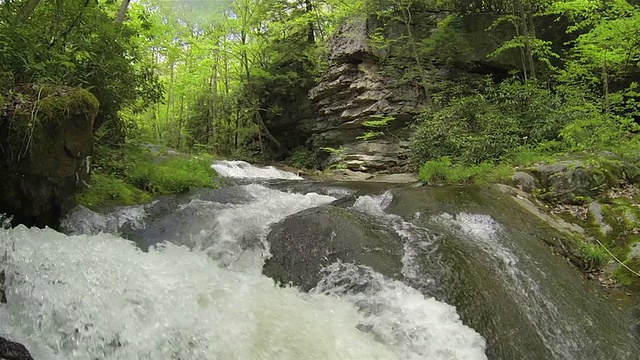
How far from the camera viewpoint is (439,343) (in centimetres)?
399

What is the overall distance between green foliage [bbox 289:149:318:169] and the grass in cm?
879

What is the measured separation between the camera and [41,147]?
5.15m

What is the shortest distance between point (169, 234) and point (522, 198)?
6.13m

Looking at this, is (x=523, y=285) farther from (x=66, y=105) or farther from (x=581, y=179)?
(x=66, y=105)

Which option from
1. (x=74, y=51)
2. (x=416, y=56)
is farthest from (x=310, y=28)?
(x=74, y=51)

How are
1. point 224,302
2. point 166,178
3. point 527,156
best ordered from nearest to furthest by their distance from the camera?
point 224,302 < point 166,178 < point 527,156

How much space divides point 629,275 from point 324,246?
14.0 feet

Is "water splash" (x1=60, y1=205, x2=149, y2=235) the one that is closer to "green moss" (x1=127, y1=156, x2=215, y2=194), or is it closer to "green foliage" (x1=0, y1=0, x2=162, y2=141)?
"green moss" (x1=127, y1=156, x2=215, y2=194)

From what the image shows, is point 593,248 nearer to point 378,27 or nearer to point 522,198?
point 522,198

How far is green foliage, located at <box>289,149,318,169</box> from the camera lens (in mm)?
18156

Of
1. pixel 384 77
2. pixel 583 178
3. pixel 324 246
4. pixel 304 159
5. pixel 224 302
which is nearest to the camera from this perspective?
pixel 224 302

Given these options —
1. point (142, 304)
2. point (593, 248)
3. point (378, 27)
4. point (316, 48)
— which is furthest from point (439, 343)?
point (316, 48)

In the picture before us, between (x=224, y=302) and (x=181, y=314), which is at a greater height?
(x=181, y=314)

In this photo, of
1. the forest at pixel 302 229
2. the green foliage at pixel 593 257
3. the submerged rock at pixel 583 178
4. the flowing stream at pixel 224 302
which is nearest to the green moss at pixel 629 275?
the forest at pixel 302 229
